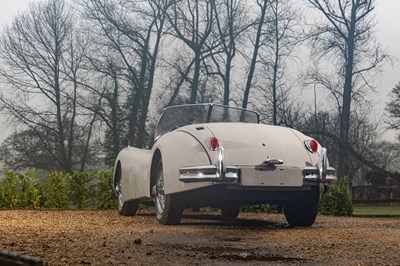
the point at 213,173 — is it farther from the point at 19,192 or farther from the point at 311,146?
the point at 19,192

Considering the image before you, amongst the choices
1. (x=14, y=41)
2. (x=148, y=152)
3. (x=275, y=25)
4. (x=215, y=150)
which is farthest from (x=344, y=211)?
(x=14, y=41)

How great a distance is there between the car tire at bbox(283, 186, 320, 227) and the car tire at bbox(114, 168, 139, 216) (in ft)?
9.06

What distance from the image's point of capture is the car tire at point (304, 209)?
764cm

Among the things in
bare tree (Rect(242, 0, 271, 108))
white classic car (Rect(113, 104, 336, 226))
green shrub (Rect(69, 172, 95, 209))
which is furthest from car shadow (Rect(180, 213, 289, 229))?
bare tree (Rect(242, 0, 271, 108))

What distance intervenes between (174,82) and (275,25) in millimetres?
5211

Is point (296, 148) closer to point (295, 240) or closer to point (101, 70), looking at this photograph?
point (295, 240)

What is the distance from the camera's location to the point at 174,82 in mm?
25531

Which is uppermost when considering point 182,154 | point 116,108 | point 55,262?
point 116,108

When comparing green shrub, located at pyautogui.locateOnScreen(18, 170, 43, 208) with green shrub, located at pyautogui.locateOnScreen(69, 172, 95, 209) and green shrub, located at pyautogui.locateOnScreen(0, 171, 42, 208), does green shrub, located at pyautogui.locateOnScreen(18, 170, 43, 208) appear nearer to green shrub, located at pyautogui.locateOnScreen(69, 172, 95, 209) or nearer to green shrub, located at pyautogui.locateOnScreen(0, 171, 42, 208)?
green shrub, located at pyautogui.locateOnScreen(0, 171, 42, 208)

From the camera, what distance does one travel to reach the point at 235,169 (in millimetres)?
6605

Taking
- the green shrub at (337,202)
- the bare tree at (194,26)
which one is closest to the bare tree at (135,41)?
the bare tree at (194,26)

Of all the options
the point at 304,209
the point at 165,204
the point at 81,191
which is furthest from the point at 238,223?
the point at 81,191

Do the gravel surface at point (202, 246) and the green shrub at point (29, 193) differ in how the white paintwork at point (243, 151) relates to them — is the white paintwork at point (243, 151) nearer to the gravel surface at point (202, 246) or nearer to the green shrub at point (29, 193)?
→ the gravel surface at point (202, 246)

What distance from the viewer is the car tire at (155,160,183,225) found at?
720cm
